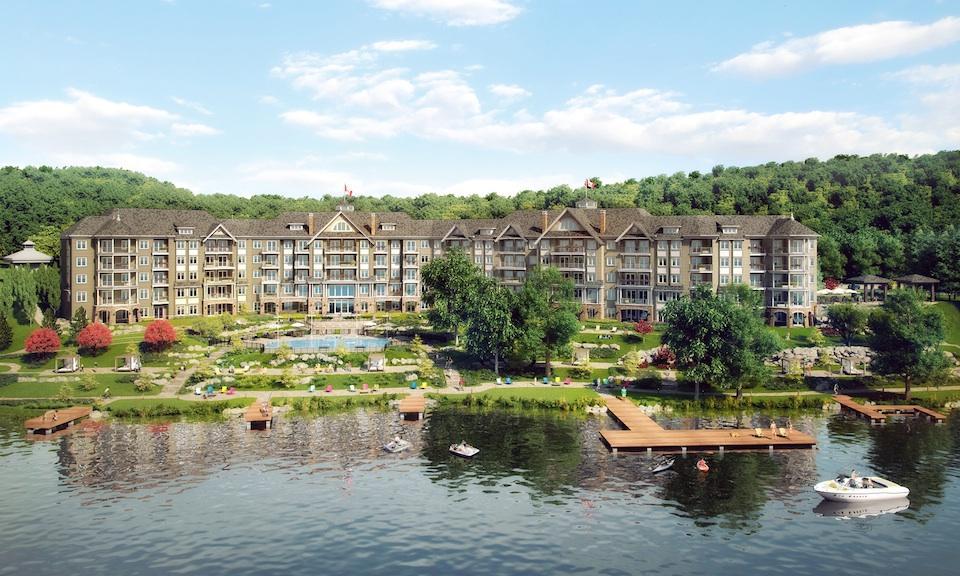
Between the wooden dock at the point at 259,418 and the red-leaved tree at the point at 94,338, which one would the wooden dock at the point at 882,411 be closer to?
the wooden dock at the point at 259,418

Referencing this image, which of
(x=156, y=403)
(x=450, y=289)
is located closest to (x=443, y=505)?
(x=156, y=403)

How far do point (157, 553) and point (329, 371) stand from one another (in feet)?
167

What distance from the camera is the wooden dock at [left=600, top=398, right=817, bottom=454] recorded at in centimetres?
7319

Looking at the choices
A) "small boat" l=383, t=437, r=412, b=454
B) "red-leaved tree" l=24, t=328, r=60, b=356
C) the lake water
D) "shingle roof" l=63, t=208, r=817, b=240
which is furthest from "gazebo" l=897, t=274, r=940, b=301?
"red-leaved tree" l=24, t=328, r=60, b=356

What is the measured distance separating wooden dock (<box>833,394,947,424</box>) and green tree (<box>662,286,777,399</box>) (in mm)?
9603

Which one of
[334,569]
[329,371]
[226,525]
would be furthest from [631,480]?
[329,371]

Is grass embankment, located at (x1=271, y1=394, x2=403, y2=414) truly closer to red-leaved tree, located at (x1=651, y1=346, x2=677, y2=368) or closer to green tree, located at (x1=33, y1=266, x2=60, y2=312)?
red-leaved tree, located at (x1=651, y1=346, x2=677, y2=368)

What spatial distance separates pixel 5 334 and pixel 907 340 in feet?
379

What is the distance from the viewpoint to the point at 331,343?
11262cm

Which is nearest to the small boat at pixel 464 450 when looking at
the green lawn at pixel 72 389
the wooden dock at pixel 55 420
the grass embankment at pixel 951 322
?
the wooden dock at pixel 55 420

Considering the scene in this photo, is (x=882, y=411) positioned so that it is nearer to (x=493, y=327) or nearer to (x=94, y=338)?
(x=493, y=327)

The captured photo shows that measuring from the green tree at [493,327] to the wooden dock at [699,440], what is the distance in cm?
2624

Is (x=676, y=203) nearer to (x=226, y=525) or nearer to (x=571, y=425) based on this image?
(x=571, y=425)

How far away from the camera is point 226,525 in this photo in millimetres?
54625
